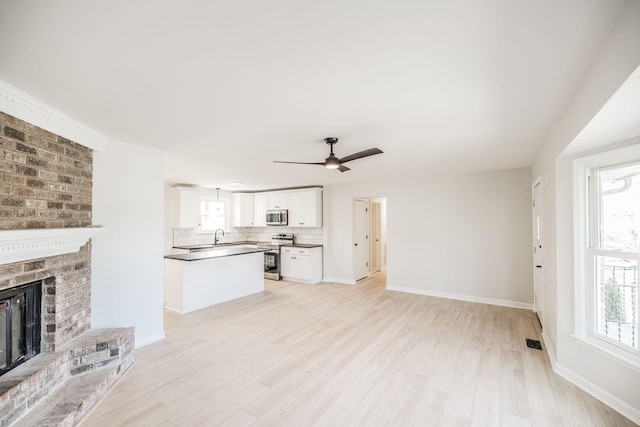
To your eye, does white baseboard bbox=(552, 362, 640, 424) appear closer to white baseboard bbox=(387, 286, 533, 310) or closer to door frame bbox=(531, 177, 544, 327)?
door frame bbox=(531, 177, 544, 327)

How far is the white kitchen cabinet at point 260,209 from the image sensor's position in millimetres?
7520

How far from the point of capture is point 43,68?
162 cm

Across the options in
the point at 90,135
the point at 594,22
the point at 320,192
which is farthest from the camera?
the point at 320,192

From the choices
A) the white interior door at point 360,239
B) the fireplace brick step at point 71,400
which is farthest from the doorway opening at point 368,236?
the fireplace brick step at point 71,400

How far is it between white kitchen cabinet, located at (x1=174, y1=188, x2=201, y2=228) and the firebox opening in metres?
4.36

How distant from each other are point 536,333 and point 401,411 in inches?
103

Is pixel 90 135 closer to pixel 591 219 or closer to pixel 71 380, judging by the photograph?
pixel 71 380

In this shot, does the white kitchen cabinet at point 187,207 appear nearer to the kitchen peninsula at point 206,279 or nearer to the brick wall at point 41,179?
the kitchen peninsula at point 206,279

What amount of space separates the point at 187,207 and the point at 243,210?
5.19ft

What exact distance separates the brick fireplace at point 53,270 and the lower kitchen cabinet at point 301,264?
13.1 feet

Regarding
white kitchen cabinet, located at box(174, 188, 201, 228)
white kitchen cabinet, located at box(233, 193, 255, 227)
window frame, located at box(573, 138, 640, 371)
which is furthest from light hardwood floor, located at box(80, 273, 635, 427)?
white kitchen cabinet, located at box(233, 193, 255, 227)

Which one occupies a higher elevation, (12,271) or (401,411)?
(12,271)

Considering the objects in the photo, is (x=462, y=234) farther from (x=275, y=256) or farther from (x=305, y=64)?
(x=305, y=64)

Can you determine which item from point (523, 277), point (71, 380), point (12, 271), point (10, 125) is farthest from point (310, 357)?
point (523, 277)
